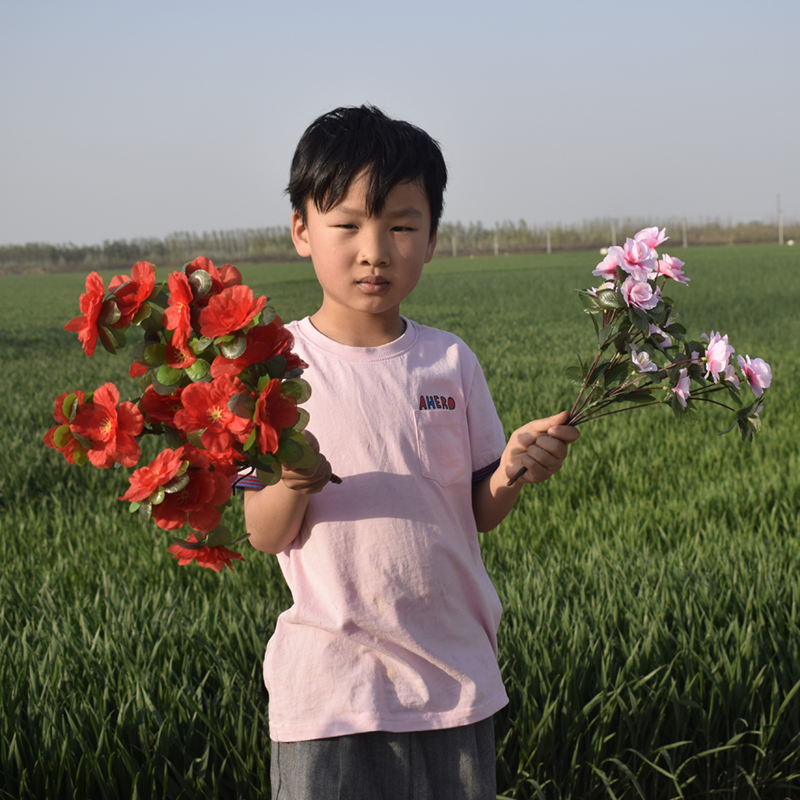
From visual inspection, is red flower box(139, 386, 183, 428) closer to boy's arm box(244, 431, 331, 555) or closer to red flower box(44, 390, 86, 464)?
red flower box(44, 390, 86, 464)

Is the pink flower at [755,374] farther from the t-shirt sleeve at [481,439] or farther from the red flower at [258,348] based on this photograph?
the red flower at [258,348]

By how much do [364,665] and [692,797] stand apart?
4.41 feet

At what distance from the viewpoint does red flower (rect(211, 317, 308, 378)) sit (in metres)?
0.85

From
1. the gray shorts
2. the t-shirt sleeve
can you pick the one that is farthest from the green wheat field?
the t-shirt sleeve

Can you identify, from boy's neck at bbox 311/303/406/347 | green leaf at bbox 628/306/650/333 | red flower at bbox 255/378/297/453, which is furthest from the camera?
boy's neck at bbox 311/303/406/347

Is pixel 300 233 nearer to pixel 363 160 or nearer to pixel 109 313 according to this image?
pixel 363 160

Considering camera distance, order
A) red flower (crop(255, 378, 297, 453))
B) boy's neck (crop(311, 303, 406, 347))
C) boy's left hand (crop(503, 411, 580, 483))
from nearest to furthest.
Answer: red flower (crop(255, 378, 297, 453))
boy's left hand (crop(503, 411, 580, 483))
boy's neck (crop(311, 303, 406, 347))

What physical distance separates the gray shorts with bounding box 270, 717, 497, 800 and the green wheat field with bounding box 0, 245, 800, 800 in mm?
685

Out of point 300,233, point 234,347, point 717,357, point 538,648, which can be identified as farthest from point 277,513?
point 538,648

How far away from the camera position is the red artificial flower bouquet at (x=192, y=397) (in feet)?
2.77

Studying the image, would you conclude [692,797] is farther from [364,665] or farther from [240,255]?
[240,255]

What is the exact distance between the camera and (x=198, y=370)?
88 centimetres

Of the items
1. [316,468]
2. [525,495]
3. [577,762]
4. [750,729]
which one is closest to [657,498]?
[525,495]

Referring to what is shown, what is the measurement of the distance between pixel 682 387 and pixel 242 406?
Result: 2.05 feet
